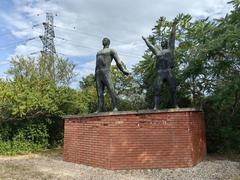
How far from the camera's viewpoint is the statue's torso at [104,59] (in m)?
11.4

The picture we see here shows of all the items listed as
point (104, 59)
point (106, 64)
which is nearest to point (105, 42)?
point (104, 59)

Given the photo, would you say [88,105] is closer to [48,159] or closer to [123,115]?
[48,159]

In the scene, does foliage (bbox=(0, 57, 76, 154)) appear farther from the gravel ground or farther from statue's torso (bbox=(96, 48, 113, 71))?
statue's torso (bbox=(96, 48, 113, 71))

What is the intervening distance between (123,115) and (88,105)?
699cm

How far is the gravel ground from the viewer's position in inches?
367

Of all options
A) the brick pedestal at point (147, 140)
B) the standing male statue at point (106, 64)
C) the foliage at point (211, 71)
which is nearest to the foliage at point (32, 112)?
the foliage at point (211, 71)

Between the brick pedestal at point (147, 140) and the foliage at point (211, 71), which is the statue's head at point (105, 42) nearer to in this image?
the brick pedestal at point (147, 140)

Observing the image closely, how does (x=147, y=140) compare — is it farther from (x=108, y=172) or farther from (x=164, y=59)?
(x=164, y=59)

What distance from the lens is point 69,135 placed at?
40.3 ft

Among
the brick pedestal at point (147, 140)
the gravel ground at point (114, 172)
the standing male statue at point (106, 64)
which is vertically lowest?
the gravel ground at point (114, 172)

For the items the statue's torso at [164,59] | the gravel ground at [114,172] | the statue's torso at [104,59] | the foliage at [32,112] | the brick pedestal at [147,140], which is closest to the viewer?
the gravel ground at [114,172]

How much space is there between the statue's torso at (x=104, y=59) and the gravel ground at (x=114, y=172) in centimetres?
285

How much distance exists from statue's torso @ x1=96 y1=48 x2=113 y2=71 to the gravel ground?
2.85 m

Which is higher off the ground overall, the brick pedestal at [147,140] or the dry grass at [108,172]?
the brick pedestal at [147,140]
